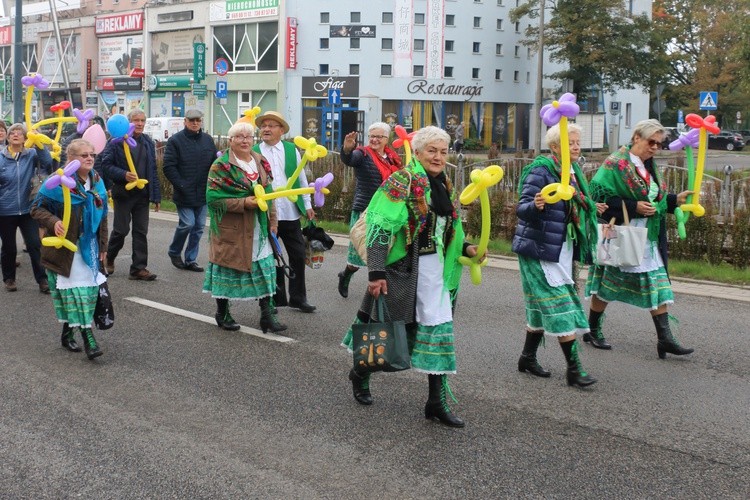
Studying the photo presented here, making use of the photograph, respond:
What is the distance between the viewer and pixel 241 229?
25.9ft

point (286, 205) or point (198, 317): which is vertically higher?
point (286, 205)

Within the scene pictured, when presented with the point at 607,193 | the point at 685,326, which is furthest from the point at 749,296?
the point at 607,193

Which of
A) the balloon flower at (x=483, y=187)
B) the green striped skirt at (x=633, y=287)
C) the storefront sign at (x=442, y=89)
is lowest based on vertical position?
the green striped skirt at (x=633, y=287)

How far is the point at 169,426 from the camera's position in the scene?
18.4 ft

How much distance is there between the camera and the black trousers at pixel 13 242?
33.8 ft

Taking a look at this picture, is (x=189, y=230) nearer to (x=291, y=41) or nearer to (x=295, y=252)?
(x=295, y=252)

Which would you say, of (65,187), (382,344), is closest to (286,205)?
(65,187)

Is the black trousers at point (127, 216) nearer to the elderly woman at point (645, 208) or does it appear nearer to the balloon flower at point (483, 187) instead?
the elderly woman at point (645, 208)

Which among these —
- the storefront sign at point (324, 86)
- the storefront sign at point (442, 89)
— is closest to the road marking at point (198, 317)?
the storefront sign at point (324, 86)

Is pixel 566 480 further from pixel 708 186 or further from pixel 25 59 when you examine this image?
pixel 25 59

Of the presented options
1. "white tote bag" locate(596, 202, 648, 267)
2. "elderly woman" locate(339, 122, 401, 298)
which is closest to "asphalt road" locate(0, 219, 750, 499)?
"white tote bag" locate(596, 202, 648, 267)

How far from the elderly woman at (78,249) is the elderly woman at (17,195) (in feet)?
10.2

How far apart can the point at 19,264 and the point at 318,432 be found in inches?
309

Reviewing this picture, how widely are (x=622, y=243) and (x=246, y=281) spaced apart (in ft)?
9.96
